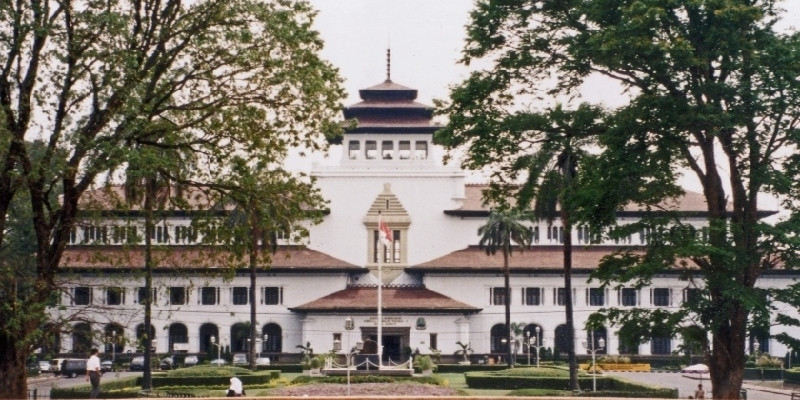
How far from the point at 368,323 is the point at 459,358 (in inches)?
263

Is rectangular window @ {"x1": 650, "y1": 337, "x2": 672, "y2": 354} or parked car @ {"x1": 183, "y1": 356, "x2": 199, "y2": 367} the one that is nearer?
parked car @ {"x1": 183, "y1": 356, "x2": 199, "y2": 367}

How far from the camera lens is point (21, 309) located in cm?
2097

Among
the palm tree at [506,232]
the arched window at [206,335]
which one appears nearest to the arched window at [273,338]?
the arched window at [206,335]

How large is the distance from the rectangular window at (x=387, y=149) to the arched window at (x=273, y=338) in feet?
47.9

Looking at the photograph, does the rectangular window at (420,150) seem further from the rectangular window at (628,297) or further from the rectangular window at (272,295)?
the rectangular window at (628,297)

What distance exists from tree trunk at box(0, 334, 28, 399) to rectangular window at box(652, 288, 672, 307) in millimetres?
62422

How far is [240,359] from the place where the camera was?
73.7m

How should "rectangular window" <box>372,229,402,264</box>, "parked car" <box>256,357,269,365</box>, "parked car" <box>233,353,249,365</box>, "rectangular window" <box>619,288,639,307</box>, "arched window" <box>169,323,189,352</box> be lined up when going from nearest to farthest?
"parked car" <box>233,353,249,365</box> → "parked car" <box>256,357,269,365</box> → "arched window" <box>169,323,189,352</box> → "rectangular window" <box>619,288,639,307</box> → "rectangular window" <box>372,229,402,264</box>

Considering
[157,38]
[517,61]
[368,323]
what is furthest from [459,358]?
[157,38]

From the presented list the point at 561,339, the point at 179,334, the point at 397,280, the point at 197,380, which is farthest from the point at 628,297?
the point at 197,380

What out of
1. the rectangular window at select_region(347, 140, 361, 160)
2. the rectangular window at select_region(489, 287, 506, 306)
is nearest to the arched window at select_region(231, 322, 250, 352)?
the rectangular window at select_region(347, 140, 361, 160)

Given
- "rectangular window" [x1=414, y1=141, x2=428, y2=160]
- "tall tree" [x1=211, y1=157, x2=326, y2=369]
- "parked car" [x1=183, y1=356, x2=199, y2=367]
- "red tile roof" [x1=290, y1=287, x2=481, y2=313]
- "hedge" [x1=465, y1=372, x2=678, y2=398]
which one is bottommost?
"parked car" [x1=183, y1=356, x2=199, y2=367]

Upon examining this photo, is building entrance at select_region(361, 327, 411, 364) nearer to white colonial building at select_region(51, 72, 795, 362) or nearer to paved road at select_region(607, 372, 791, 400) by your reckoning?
white colonial building at select_region(51, 72, 795, 362)

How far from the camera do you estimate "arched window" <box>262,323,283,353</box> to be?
3044 inches
